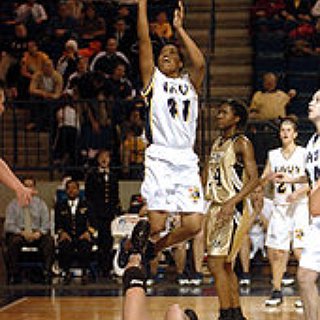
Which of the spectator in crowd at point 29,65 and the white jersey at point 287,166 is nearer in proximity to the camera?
the white jersey at point 287,166

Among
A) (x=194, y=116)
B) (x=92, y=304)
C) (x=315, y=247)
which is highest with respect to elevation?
(x=194, y=116)

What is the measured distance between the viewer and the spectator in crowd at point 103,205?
Answer: 16156 millimetres

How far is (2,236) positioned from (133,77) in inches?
145

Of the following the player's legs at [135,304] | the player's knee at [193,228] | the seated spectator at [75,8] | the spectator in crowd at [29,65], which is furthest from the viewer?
the seated spectator at [75,8]

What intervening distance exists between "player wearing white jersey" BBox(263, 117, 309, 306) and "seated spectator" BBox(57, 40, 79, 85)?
18.5 ft

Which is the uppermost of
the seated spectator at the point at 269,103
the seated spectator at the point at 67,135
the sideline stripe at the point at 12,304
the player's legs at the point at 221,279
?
the seated spectator at the point at 269,103

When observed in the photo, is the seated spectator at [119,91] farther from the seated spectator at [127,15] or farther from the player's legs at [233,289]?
the player's legs at [233,289]

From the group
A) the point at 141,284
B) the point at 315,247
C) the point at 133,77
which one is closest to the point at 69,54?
the point at 133,77

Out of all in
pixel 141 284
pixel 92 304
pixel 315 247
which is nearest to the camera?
pixel 141 284

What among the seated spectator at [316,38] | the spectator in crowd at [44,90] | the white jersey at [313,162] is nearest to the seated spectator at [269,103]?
the seated spectator at [316,38]

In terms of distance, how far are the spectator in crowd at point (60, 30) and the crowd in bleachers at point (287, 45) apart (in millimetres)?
2940

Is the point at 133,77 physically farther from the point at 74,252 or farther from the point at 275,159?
the point at 275,159

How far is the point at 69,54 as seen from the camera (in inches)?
745

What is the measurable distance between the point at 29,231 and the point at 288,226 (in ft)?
12.0
